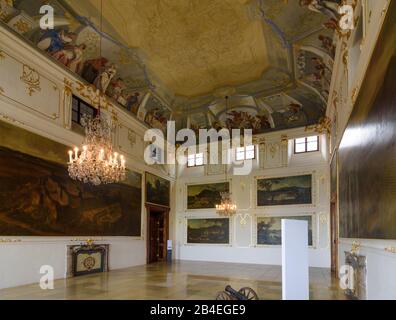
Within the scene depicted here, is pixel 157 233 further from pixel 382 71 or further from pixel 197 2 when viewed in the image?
pixel 382 71

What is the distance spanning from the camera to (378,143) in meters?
4.12

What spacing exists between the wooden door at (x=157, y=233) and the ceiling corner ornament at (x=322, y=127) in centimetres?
908

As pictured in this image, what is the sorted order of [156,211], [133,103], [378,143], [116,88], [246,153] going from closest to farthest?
[378,143] → [116,88] → [133,103] → [156,211] → [246,153]

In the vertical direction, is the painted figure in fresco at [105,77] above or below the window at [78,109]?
above

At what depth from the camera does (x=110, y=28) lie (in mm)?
10312

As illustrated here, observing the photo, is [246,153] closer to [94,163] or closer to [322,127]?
[322,127]

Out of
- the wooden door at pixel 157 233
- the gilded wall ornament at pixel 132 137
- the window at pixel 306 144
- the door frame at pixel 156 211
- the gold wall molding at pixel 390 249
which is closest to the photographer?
the gold wall molding at pixel 390 249

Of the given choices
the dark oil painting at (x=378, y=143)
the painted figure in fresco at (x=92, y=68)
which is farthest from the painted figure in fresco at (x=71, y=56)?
the dark oil painting at (x=378, y=143)

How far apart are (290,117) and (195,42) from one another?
295 inches

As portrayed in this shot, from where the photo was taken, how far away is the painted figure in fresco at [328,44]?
10.2 m

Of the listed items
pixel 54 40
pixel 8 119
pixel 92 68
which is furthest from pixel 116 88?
pixel 8 119

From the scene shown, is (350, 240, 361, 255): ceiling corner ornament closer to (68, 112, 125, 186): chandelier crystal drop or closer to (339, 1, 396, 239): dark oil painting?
(339, 1, 396, 239): dark oil painting

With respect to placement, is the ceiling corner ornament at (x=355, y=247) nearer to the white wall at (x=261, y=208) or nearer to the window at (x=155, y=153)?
the white wall at (x=261, y=208)

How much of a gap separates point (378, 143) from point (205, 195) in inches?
563
